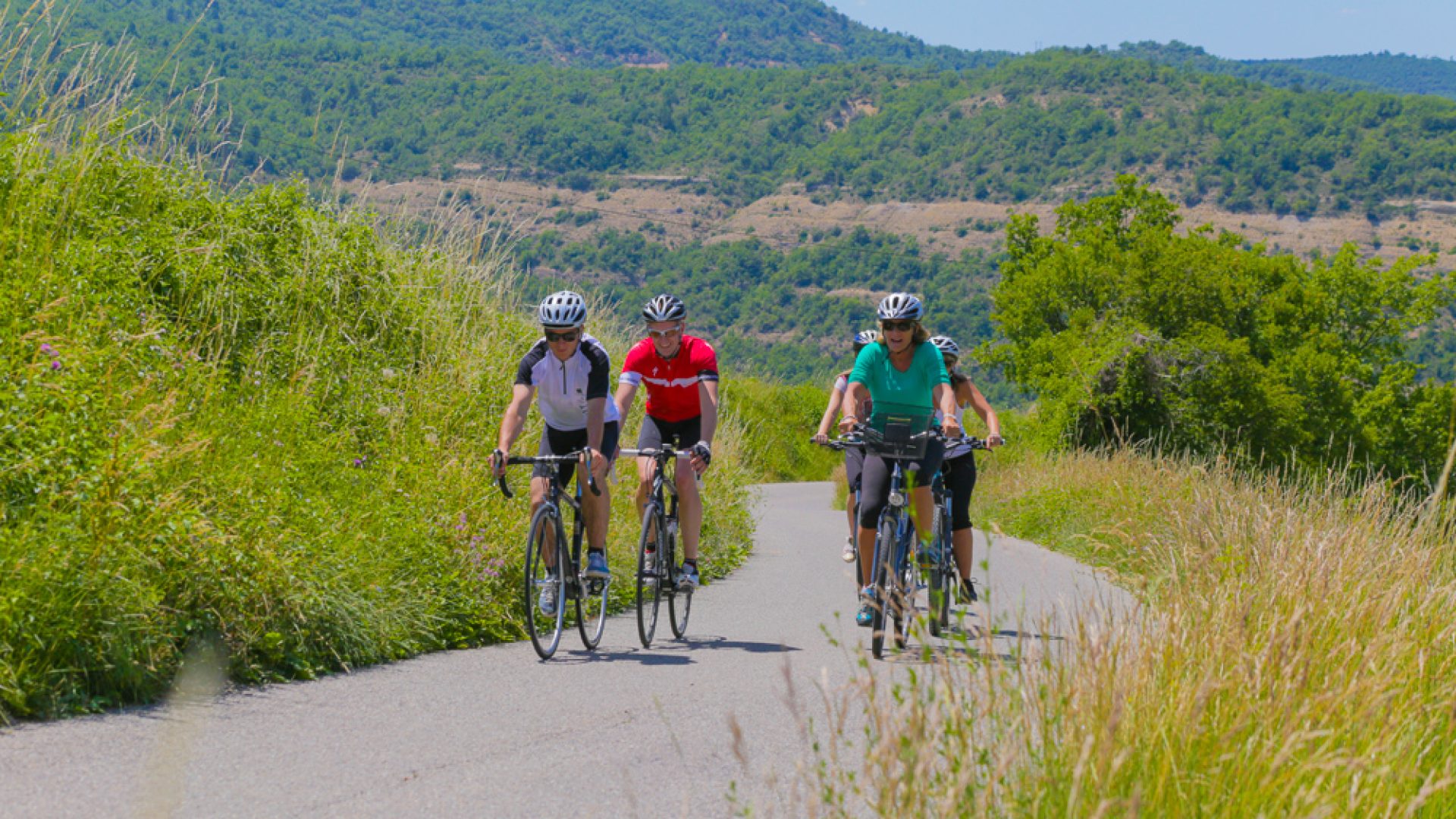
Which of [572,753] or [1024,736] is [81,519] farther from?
[1024,736]

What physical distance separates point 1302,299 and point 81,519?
48.6 meters

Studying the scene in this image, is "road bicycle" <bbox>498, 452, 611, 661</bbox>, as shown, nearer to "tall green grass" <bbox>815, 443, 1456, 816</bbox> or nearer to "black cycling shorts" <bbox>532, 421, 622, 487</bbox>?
"black cycling shorts" <bbox>532, 421, 622, 487</bbox>

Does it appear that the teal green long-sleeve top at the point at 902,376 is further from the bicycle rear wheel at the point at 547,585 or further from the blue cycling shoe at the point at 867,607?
the bicycle rear wheel at the point at 547,585

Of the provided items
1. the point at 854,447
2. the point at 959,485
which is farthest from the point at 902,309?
the point at 959,485

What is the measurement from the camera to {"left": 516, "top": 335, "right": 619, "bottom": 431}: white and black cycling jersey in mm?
8305

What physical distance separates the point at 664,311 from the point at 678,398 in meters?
0.77

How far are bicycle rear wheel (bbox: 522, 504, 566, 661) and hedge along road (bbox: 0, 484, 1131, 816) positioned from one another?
151 millimetres

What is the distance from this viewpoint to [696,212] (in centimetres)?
18688

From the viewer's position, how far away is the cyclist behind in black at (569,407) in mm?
8086

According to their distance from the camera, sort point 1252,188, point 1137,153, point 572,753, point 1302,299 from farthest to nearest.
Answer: point 1137,153 → point 1252,188 → point 1302,299 → point 572,753

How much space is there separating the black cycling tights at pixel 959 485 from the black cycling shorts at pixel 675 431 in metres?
1.85

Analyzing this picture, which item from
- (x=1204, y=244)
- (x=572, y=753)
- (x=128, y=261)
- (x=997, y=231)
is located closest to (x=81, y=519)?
(x=572, y=753)

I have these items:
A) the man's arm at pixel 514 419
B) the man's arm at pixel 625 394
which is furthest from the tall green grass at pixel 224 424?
the man's arm at pixel 625 394

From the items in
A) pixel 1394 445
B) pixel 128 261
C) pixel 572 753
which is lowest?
pixel 1394 445
